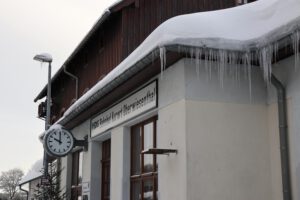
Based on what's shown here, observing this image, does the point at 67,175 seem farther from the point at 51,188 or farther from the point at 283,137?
the point at 283,137

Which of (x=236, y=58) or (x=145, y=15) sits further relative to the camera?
(x=145, y=15)

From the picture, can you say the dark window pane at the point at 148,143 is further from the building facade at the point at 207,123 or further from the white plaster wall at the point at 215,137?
the white plaster wall at the point at 215,137

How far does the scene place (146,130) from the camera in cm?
1097

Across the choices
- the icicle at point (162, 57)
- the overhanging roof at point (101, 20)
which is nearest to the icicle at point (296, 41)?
the icicle at point (162, 57)

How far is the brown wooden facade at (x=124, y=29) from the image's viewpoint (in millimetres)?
12664

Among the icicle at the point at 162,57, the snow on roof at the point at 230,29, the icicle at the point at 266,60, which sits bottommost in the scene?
the icicle at the point at 266,60

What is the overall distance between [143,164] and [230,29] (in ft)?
11.8

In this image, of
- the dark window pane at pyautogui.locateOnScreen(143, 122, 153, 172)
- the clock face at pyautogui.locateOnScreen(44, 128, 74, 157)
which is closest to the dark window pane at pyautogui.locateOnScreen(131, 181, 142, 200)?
the dark window pane at pyautogui.locateOnScreen(143, 122, 153, 172)

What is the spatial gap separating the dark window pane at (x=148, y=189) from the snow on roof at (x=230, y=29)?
8.52 ft

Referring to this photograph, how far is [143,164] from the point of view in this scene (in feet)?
36.0

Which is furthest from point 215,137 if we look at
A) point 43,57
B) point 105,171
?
point 43,57

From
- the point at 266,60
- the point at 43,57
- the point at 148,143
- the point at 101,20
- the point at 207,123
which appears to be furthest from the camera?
the point at 43,57

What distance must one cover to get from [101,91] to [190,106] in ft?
9.42

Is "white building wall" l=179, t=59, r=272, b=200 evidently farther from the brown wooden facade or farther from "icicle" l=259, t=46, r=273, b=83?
the brown wooden facade
